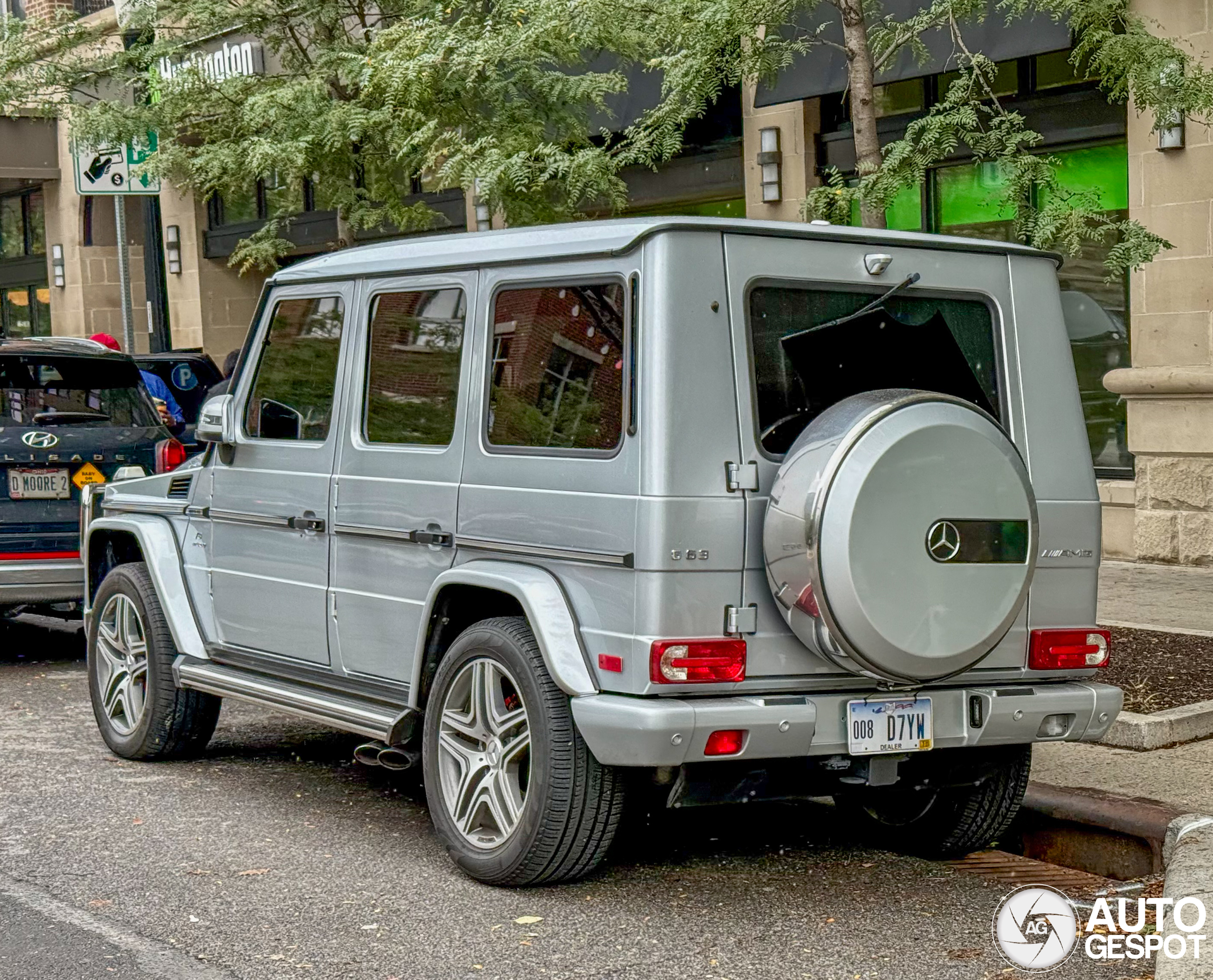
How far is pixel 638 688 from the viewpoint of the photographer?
5004mm

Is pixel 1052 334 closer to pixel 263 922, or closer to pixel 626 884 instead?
pixel 626 884

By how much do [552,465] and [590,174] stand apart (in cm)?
525

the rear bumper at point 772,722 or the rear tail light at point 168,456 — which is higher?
the rear tail light at point 168,456

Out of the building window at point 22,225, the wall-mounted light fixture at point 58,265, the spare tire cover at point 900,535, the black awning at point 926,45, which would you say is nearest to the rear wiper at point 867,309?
the spare tire cover at point 900,535

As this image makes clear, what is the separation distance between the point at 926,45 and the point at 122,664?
764cm

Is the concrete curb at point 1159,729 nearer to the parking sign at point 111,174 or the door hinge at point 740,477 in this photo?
the door hinge at point 740,477

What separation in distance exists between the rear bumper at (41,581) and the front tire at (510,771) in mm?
4736

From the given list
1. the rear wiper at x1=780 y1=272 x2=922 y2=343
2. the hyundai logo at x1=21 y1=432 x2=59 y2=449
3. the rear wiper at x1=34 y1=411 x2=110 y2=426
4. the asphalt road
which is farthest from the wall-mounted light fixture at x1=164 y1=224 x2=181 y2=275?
the rear wiper at x1=780 y1=272 x2=922 y2=343

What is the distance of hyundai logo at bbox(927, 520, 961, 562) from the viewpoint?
5043 mm

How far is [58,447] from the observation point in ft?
33.0

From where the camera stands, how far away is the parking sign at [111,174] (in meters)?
15.1

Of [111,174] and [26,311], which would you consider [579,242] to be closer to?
[111,174]

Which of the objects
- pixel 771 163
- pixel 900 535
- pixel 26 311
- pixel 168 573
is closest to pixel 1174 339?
pixel 771 163

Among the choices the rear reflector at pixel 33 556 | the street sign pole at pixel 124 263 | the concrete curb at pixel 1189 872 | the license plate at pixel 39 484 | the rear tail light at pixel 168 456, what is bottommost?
the concrete curb at pixel 1189 872
